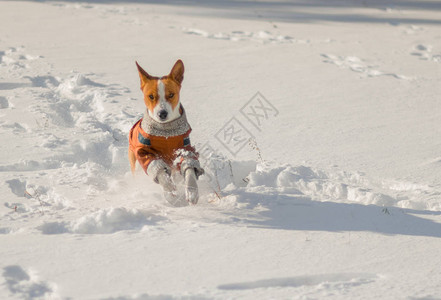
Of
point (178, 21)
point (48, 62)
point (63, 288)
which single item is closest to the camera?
point (63, 288)

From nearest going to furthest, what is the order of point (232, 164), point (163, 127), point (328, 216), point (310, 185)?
point (328, 216), point (163, 127), point (310, 185), point (232, 164)

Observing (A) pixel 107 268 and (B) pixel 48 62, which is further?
A: (B) pixel 48 62

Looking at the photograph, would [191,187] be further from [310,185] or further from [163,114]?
[310,185]

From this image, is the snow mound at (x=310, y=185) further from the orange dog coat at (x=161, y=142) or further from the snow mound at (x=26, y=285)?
the snow mound at (x=26, y=285)

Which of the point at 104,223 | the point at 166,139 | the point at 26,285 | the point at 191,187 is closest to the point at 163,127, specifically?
the point at 166,139

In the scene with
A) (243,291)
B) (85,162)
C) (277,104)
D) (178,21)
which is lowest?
(243,291)

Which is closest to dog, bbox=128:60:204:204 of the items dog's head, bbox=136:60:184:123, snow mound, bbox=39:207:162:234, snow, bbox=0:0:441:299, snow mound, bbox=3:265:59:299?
dog's head, bbox=136:60:184:123

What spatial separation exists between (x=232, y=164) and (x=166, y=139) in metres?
0.70

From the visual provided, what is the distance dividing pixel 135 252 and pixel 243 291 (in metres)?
0.58

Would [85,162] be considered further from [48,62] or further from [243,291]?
[48,62]

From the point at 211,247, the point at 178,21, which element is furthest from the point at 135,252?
the point at 178,21

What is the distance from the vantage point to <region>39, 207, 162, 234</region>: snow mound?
9.48ft

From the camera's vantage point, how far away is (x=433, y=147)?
425 centimetres

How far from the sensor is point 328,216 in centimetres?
314
